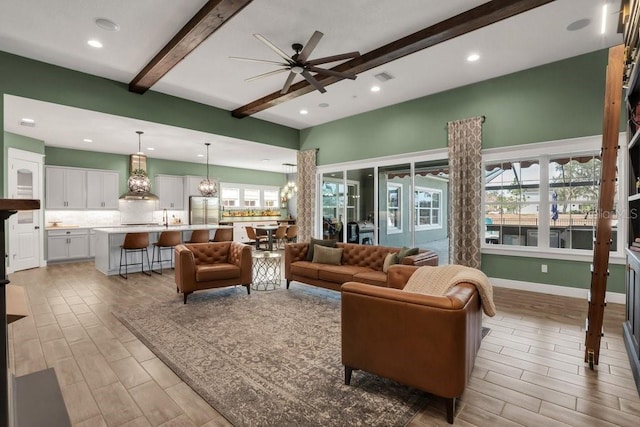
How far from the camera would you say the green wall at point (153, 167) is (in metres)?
8.26

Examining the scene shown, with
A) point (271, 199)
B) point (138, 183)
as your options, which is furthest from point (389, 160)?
point (271, 199)

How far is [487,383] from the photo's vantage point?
244 cm

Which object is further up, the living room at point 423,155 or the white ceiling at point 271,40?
the white ceiling at point 271,40

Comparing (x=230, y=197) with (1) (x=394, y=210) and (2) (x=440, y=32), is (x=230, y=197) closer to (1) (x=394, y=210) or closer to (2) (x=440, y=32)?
(1) (x=394, y=210)

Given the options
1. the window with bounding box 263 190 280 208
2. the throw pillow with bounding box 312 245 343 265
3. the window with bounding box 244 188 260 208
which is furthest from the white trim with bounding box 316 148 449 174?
the window with bounding box 263 190 280 208

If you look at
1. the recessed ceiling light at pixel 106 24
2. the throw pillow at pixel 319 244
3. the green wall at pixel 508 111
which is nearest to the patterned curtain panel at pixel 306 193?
the green wall at pixel 508 111

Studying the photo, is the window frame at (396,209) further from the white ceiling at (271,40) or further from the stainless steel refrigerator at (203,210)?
the stainless steel refrigerator at (203,210)

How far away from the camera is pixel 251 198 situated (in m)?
12.6

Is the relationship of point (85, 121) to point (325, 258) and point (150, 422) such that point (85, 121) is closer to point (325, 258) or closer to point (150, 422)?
point (325, 258)

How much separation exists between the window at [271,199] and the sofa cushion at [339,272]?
28.6 ft

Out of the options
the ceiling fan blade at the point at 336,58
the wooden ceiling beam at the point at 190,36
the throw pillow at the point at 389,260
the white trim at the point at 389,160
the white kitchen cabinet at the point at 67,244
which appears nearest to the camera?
the wooden ceiling beam at the point at 190,36

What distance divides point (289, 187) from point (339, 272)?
700cm

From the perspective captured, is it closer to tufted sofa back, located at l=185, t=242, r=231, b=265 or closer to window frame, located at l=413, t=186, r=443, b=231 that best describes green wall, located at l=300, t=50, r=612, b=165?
window frame, located at l=413, t=186, r=443, b=231

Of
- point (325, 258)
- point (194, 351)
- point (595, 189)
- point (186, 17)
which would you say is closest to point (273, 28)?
point (186, 17)
